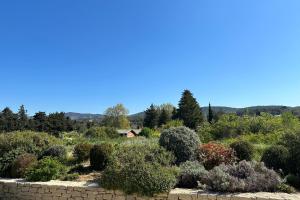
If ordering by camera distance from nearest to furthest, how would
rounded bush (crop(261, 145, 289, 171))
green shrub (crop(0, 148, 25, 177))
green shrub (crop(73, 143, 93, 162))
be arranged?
rounded bush (crop(261, 145, 289, 171)) → green shrub (crop(0, 148, 25, 177)) → green shrub (crop(73, 143, 93, 162))

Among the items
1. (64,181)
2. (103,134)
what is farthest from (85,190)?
→ (103,134)

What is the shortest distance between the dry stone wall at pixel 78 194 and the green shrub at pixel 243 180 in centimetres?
33

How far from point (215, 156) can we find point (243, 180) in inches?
94.8

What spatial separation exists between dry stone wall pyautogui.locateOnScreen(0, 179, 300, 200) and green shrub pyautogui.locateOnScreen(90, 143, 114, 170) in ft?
5.76

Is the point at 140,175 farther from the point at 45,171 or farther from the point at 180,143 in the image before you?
the point at 45,171

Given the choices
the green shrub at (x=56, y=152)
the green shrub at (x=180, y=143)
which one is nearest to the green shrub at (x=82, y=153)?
the green shrub at (x=56, y=152)

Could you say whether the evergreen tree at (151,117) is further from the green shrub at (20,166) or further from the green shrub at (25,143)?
the green shrub at (20,166)

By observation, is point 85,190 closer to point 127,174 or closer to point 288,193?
point 127,174

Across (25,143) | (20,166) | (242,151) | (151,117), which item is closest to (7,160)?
(20,166)

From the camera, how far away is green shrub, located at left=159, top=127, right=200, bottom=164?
1132 centimetres

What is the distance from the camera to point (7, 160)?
12320mm

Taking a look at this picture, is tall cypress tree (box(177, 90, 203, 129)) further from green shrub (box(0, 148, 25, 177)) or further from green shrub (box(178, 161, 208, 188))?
green shrub (box(178, 161, 208, 188))

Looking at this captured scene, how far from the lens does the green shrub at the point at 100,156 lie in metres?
11.8

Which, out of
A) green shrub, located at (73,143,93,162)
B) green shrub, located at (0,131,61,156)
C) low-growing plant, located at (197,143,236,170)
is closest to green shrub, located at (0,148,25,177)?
green shrub, located at (0,131,61,156)
